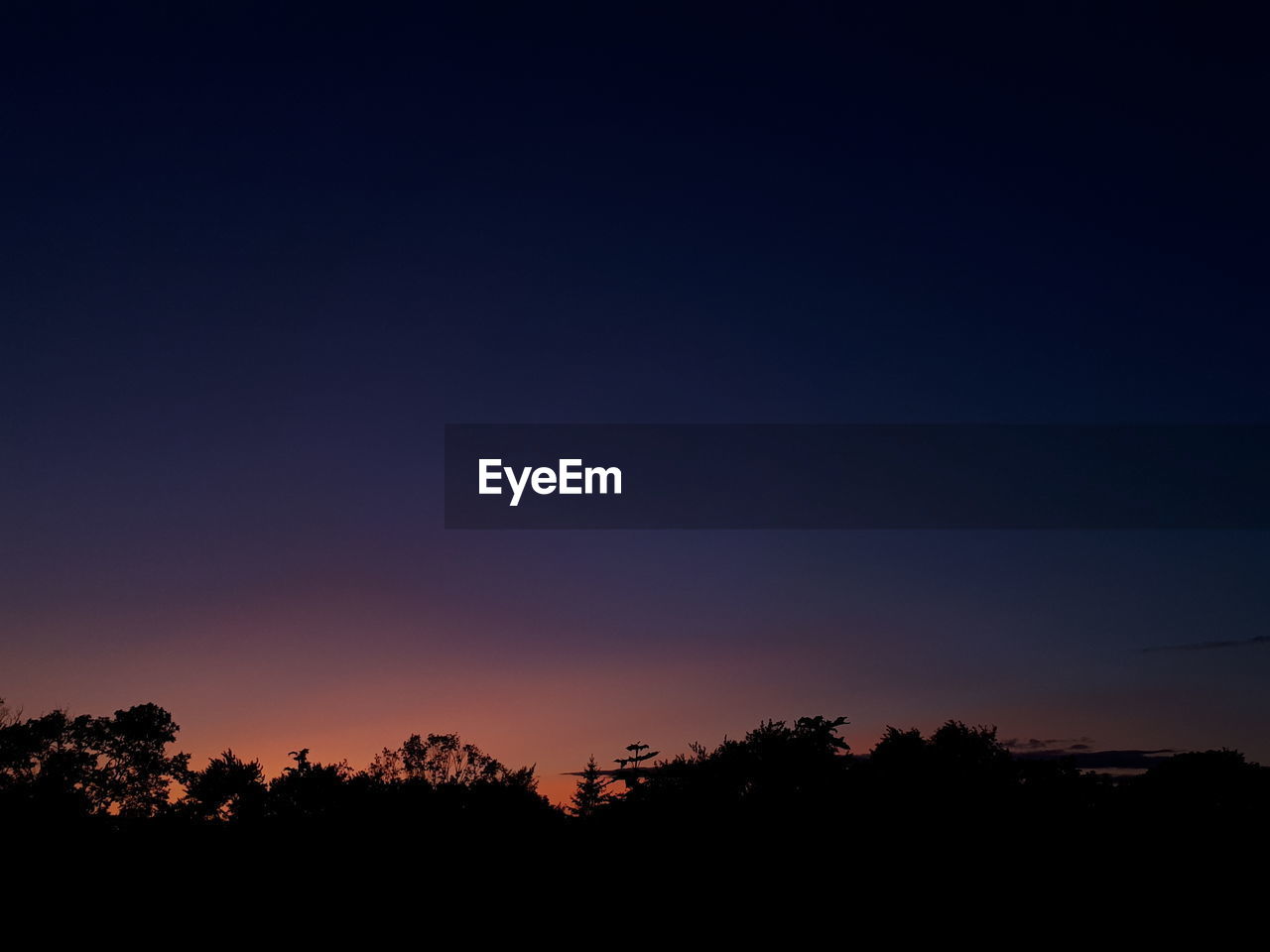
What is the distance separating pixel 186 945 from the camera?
3131 centimetres

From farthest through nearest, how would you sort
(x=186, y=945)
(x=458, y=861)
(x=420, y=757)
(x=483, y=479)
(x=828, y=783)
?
(x=420, y=757) → (x=828, y=783) → (x=458, y=861) → (x=186, y=945) → (x=483, y=479)

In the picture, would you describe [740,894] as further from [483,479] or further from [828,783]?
[828,783]

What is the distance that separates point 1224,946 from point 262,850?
41.4 m

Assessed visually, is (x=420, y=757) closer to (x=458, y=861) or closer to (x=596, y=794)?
(x=596, y=794)

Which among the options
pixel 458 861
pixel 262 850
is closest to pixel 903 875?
pixel 458 861

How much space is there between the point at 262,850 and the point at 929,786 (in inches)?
1664

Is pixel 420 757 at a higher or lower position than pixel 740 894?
higher

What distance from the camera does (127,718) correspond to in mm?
75000

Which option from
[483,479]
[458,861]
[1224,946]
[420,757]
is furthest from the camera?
[420,757]

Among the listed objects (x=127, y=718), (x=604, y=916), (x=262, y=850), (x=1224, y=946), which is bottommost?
(x=1224, y=946)

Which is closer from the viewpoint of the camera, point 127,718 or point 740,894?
point 740,894

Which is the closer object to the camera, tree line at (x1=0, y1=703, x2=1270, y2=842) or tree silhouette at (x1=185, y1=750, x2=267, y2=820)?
tree line at (x1=0, y1=703, x2=1270, y2=842)

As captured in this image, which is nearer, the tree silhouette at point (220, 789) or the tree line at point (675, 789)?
the tree line at point (675, 789)

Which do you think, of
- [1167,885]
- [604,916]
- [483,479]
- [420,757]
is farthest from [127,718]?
[1167,885]
